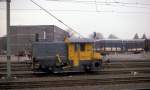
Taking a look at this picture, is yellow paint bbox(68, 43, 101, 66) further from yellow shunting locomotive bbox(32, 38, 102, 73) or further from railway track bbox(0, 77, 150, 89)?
railway track bbox(0, 77, 150, 89)

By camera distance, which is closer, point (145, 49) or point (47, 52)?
point (47, 52)

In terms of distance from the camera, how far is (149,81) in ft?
59.0

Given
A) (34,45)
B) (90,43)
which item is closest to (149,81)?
(90,43)

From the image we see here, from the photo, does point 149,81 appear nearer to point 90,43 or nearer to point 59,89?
point 59,89

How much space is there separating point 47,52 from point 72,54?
1906 millimetres

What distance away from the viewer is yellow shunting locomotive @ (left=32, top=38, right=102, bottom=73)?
23.5 metres

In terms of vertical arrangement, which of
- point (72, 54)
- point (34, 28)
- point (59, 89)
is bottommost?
point (59, 89)

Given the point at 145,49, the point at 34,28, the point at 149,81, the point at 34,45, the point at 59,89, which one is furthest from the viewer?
the point at 34,28

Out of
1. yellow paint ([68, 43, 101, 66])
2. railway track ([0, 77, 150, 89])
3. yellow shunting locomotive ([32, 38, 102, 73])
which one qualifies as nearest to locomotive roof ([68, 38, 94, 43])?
yellow shunting locomotive ([32, 38, 102, 73])

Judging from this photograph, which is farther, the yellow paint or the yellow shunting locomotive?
the yellow paint

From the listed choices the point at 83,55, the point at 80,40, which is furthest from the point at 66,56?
the point at 80,40

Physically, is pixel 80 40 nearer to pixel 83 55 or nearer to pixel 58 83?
pixel 83 55

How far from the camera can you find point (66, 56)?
77.9 ft

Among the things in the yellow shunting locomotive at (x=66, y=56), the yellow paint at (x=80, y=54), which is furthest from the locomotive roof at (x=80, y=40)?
the yellow paint at (x=80, y=54)
